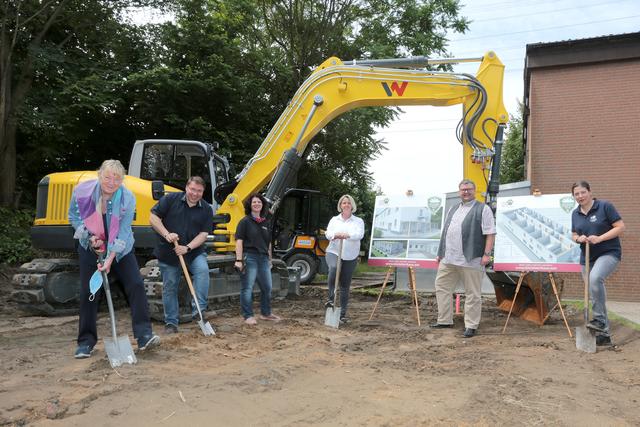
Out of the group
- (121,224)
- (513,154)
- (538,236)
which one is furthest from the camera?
(513,154)

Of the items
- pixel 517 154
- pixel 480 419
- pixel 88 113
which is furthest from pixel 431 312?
pixel 517 154

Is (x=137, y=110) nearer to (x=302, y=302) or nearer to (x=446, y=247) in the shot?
(x=302, y=302)

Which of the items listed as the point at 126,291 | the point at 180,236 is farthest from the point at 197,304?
the point at 126,291

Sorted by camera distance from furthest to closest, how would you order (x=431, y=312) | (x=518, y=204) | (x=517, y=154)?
1. (x=517, y=154)
2. (x=431, y=312)
3. (x=518, y=204)

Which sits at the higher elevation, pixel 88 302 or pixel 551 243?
pixel 551 243

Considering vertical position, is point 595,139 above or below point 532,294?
above

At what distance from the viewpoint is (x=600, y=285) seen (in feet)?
18.2

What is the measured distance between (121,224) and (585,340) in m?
4.56

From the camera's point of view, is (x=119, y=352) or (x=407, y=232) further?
(x=407, y=232)

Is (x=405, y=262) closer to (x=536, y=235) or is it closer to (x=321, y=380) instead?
(x=536, y=235)

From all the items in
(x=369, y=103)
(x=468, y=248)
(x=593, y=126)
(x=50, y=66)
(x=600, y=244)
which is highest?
(x=50, y=66)

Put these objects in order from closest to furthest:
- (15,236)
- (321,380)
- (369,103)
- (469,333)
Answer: (321,380) < (469,333) < (369,103) < (15,236)

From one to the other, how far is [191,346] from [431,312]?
15.3 feet

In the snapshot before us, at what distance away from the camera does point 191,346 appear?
5.08 metres
